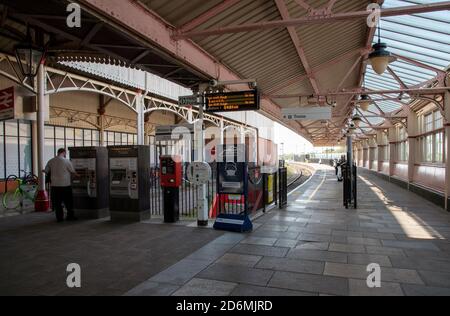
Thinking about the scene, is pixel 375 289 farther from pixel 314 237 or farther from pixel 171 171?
pixel 171 171

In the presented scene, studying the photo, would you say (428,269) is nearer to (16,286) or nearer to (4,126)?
(16,286)

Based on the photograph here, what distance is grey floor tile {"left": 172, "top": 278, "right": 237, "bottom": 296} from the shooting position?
3.78m

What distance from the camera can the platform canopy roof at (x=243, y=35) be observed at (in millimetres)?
4688

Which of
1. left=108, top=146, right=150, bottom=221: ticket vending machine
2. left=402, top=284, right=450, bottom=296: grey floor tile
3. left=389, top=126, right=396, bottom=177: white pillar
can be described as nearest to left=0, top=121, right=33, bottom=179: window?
left=108, top=146, right=150, bottom=221: ticket vending machine

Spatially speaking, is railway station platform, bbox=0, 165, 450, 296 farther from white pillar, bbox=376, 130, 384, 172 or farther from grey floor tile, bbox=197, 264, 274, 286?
white pillar, bbox=376, 130, 384, 172

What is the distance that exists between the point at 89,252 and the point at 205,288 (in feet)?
7.62

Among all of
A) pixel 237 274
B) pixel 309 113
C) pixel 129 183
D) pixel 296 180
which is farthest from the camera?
pixel 296 180

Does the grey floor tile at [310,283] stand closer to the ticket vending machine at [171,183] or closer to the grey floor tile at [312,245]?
the grey floor tile at [312,245]

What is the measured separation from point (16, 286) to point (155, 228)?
324cm

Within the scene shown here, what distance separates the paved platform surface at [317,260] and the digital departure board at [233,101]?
2.42 meters

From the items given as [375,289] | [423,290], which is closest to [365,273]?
[375,289]

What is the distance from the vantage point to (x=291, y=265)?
15.4 ft
